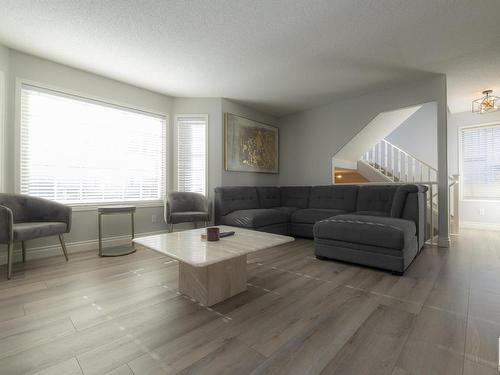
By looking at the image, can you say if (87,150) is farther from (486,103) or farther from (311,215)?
(486,103)

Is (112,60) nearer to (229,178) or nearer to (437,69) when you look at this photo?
(229,178)

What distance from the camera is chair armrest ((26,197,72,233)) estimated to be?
2650 millimetres

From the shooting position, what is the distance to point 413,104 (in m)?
3.52

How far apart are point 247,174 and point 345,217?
2367 mm

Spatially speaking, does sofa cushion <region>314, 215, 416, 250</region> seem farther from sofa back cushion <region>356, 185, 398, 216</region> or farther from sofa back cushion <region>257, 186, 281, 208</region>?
sofa back cushion <region>257, 186, 281, 208</region>

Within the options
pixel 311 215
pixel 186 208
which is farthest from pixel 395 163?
pixel 186 208

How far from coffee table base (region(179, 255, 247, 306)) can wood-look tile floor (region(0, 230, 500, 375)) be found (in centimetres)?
8

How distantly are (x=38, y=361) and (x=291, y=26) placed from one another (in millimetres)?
3010

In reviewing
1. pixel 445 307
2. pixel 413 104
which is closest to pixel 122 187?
pixel 445 307

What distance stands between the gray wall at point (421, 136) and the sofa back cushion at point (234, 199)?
416 cm

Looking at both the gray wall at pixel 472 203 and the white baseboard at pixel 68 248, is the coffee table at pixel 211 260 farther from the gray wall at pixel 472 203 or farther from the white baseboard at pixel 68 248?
the gray wall at pixel 472 203

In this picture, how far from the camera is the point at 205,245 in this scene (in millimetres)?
1797

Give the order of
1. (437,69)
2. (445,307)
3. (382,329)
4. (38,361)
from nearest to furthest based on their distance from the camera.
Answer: (38,361)
(382,329)
(445,307)
(437,69)

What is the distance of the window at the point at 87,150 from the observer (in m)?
2.81
